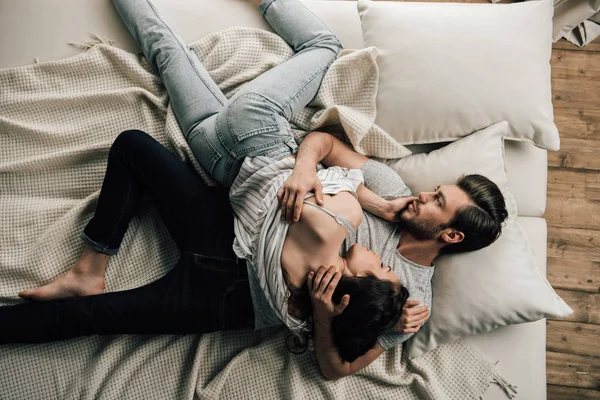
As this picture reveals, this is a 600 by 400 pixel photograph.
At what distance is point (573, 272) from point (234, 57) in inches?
55.8

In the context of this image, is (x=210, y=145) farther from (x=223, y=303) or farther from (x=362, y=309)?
(x=362, y=309)

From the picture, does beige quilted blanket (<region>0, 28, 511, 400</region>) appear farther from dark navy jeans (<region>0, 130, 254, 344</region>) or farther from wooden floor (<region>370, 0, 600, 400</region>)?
Result: wooden floor (<region>370, 0, 600, 400</region>)

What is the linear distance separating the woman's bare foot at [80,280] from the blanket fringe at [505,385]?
110 cm

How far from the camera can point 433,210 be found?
1.18 m

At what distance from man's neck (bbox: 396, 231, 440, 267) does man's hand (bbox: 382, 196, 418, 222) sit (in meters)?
0.07

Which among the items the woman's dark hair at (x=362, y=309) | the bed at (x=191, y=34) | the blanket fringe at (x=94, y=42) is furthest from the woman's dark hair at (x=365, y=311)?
the blanket fringe at (x=94, y=42)

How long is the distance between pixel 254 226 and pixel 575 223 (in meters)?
1.25

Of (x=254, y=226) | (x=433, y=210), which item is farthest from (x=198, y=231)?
(x=433, y=210)

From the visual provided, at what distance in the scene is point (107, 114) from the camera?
4.43ft

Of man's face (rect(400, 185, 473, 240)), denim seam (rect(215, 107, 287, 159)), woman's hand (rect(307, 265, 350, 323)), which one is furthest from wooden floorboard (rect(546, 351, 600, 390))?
denim seam (rect(215, 107, 287, 159))

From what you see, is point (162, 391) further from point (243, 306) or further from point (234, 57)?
point (234, 57)

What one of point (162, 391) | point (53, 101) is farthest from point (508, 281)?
point (53, 101)

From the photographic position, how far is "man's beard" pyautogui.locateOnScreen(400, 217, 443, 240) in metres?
1.18

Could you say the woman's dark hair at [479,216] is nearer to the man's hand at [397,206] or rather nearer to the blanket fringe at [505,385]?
the man's hand at [397,206]
